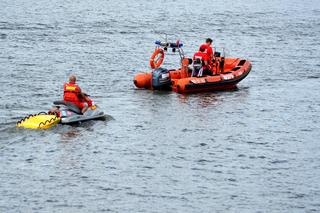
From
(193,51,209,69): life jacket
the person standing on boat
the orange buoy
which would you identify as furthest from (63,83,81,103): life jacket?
Answer: the person standing on boat

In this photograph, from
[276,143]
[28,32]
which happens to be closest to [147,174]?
[276,143]

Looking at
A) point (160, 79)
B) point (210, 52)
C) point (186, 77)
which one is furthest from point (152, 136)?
point (210, 52)

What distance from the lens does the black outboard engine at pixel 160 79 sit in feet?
96.5

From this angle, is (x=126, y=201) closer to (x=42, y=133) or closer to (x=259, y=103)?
(x=42, y=133)

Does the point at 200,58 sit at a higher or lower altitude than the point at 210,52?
lower

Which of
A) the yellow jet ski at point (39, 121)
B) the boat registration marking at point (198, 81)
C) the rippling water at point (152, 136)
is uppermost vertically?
the boat registration marking at point (198, 81)

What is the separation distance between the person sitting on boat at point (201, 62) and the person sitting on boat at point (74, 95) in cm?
723

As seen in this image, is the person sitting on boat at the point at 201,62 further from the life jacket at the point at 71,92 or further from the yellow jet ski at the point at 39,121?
the yellow jet ski at the point at 39,121

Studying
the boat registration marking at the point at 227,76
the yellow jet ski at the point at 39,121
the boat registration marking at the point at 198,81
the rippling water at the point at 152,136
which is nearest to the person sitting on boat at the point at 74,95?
the rippling water at the point at 152,136

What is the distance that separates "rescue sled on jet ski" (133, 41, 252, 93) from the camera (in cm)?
2931

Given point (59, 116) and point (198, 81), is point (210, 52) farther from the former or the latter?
point (59, 116)

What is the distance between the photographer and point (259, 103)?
29.3 m

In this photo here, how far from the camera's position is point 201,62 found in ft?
98.0

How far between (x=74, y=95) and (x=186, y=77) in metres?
7.99
